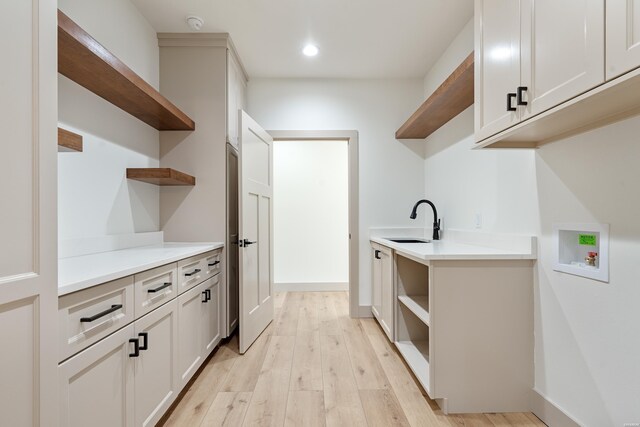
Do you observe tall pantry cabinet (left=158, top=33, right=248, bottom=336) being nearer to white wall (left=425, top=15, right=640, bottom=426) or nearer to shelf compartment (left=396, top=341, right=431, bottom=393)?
shelf compartment (left=396, top=341, right=431, bottom=393)

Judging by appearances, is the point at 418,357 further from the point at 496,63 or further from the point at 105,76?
the point at 105,76

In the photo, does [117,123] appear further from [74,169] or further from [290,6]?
[290,6]

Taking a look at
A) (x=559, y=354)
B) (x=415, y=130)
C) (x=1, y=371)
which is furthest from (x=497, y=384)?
(x=415, y=130)

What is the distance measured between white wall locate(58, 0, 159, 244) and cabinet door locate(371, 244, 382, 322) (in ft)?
6.44

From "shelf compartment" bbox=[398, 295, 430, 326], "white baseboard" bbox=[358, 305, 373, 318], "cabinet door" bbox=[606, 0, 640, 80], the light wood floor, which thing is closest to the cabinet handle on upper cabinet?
"cabinet door" bbox=[606, 0, 640, 80]

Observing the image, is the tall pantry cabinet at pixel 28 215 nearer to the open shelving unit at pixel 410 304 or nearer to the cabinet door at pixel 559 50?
the cabinet door at pixel 559 50

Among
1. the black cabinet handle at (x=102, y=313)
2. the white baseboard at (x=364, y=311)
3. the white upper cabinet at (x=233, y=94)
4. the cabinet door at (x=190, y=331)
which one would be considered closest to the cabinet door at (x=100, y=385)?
the black cabinet handle at (x=102, y=313)

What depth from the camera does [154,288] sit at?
58.7 inches

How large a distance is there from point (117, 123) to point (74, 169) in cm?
52

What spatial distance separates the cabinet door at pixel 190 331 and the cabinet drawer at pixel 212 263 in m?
0.15

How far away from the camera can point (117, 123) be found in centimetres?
206

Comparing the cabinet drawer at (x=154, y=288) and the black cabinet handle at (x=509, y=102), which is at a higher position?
the black cabinet handle at (x=509, y=102)

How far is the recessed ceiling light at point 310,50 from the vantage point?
2.71 meters

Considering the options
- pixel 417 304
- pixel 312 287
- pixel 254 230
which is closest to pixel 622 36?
pixel 417 304
